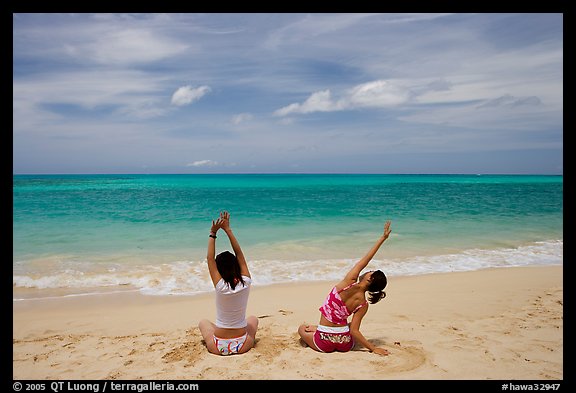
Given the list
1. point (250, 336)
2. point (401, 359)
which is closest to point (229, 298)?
point (250, 336)

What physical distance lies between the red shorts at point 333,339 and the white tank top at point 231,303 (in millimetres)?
978

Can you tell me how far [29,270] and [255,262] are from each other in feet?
17.9

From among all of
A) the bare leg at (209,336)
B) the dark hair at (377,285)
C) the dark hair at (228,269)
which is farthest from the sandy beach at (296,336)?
the dark hair at (228,269)

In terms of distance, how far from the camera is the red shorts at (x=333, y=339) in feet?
15.0

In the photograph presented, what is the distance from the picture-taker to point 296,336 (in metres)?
5.22

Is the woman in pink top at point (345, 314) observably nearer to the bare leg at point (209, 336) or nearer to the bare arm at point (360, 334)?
the bare arm at point (360, 334)

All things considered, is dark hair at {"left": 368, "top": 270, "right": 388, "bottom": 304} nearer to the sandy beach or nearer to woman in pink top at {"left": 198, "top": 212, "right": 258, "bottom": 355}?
the sandy beach

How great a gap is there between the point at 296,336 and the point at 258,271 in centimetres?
412
